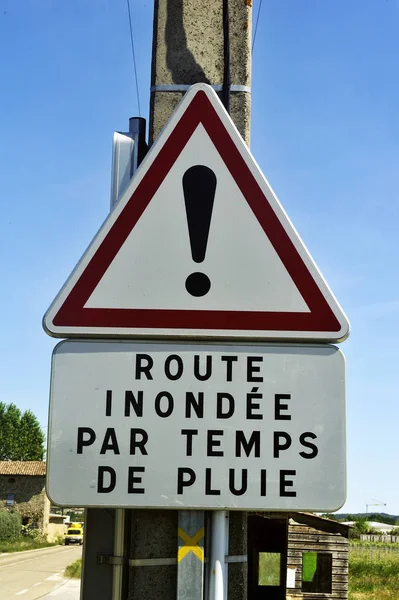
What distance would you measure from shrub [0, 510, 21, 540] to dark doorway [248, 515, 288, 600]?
4366cm

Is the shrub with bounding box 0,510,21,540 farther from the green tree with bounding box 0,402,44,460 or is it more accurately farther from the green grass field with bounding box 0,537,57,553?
the green tree with bounding box 0,402,44,460

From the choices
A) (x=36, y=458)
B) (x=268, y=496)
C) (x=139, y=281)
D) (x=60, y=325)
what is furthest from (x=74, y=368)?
(x=36, y=458)

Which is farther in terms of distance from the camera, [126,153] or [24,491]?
[24,491]

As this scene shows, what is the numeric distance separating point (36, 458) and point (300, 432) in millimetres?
85268

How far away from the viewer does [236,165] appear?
77.7 inches

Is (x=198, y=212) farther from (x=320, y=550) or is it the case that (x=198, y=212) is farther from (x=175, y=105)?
(x=320, y=550)

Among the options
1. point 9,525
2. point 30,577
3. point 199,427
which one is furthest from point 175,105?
point 9,525

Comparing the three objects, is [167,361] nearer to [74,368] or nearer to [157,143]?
[74,368]

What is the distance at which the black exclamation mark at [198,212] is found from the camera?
1900 millimetres

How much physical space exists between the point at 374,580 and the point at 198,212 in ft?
106

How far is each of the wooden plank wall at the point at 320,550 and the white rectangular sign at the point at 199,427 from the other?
576 inches

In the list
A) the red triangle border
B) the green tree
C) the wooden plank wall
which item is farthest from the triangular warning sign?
the green tree

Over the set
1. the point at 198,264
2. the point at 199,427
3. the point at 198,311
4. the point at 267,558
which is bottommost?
the point at 267,558

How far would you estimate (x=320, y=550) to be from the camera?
53.6 ft
